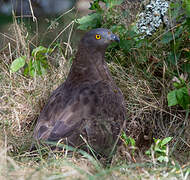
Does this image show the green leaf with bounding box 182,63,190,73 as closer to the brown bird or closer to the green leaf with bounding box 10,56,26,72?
the brown bird

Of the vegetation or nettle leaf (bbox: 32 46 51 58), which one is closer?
the vegetation

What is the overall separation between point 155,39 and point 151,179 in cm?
168

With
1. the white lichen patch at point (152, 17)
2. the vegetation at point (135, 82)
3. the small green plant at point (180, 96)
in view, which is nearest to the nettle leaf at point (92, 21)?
the vegetation at point (135, 82)

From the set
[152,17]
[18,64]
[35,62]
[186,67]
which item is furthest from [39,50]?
[186,67]

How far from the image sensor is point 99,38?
3312 mm

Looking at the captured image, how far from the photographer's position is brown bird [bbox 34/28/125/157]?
299cm

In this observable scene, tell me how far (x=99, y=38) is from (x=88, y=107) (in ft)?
2.14

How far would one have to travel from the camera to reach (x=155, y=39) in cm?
363

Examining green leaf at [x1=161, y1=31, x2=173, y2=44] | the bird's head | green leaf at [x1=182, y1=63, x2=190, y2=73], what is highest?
the bird's head

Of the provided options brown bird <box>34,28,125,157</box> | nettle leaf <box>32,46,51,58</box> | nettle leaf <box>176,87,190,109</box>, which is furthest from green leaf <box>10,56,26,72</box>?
nettle leaf <box>176,87,190,109</box>

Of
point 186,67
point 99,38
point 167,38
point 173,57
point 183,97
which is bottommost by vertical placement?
point 183,97

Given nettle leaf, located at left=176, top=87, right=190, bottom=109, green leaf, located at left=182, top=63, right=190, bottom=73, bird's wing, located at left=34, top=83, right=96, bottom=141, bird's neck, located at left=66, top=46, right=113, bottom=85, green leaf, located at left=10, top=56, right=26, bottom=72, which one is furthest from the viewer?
green leaf, located at left=10, top=56, right=26, bottom=72

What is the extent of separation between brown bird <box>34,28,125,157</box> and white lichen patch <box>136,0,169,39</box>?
714 millimetres

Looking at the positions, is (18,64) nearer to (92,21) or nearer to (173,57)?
(92,21)
